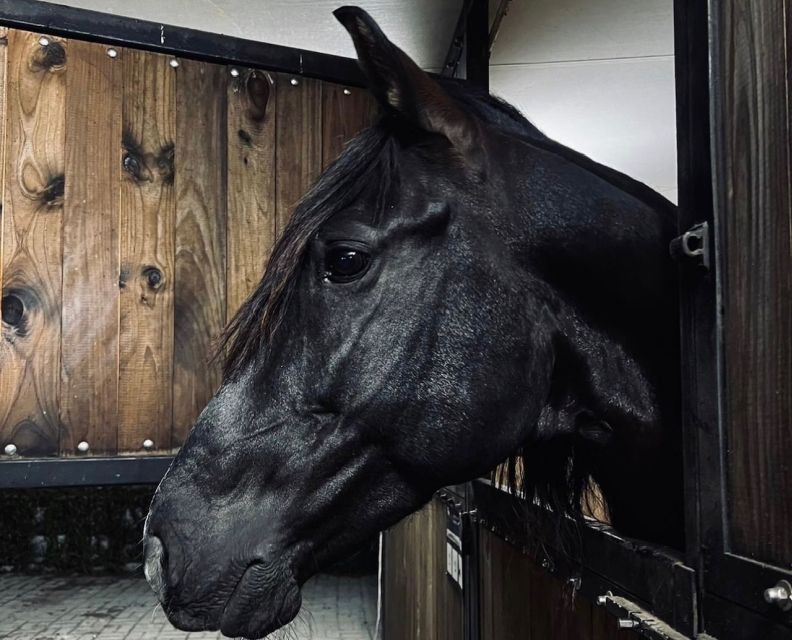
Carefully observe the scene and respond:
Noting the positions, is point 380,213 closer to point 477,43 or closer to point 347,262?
point 347,262

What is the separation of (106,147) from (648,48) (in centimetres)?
205

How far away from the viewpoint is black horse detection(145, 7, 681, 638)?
1.10m

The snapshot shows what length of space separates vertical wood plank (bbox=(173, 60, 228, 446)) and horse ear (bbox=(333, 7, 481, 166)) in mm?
1180

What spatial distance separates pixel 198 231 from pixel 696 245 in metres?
1.62

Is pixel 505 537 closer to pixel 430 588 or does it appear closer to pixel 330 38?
pixel 430 588

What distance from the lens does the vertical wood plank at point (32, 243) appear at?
196 centimetres

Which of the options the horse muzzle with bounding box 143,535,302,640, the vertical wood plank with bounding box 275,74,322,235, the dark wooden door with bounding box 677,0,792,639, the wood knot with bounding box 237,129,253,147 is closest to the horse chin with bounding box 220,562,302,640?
the horse muzzle with bounding box 143,535,302,640

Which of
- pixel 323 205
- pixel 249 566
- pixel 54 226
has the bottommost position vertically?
pixel 249 566

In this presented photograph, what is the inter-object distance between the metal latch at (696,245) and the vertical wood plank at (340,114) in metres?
1.56

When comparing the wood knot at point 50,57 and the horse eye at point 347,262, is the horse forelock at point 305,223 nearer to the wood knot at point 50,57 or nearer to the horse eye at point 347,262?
the horse eye at point 347,262

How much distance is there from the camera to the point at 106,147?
6.91ft

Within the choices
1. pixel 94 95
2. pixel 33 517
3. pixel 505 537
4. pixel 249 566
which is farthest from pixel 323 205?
pixel 33 517

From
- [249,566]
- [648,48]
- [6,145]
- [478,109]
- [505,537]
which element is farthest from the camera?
[648,48]

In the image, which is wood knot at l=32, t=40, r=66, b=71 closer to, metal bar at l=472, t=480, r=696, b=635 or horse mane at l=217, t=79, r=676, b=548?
horse mane at l=217, t=79, r=676, b=548
